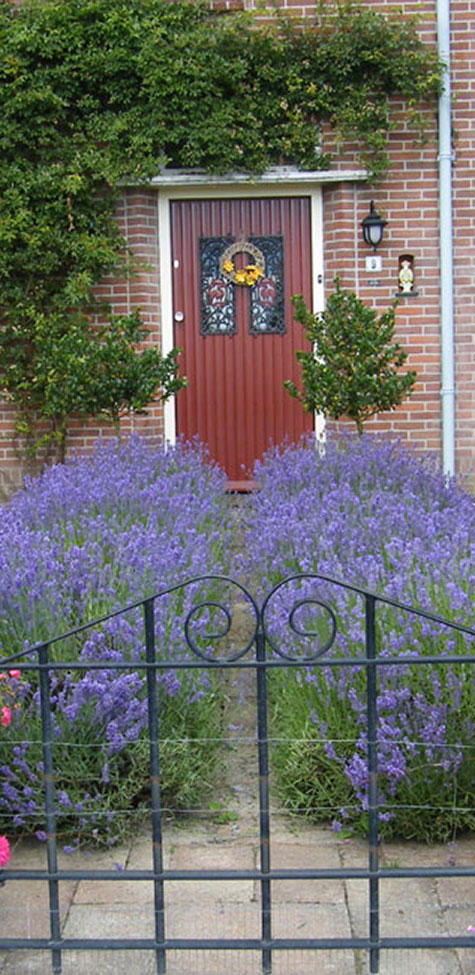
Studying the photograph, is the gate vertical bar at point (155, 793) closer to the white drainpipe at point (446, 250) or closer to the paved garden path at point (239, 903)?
the paved garden path at point (239, 903)

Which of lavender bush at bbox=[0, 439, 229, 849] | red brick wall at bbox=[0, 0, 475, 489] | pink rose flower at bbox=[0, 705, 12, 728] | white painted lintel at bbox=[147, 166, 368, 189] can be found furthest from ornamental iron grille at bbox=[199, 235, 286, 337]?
pink rose flower at bbox=[0, 705, 12, 728]

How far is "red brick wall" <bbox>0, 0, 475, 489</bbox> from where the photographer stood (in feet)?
29.5

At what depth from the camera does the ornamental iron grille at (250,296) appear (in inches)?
365

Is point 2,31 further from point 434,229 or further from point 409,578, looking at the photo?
point 409,578

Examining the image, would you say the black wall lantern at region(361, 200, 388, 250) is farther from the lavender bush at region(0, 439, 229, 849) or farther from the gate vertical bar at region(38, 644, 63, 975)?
the gate vertical bar at region(38, 644, 63, 975)

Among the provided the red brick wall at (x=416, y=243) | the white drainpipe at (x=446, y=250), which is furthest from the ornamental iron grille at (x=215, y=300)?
the white drainpipe at (x=446, y=250)

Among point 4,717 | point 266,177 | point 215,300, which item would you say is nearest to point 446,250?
point 266,177

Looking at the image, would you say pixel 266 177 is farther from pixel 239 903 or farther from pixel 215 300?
pixel 239 903

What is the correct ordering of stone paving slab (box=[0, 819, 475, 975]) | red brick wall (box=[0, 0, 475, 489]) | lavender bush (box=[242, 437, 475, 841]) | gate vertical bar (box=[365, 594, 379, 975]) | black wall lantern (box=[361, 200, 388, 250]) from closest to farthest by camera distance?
gate vertical bar (box=[365, 594, 379, 975]) < stone paving slab (box=[0, 819, 475, 975]) < lavender bush (box=[242, 437, 475, 841]) < black wall lantern (box=[361, 200, 388, 250]) < red brick wall (box=[0, 0, 475, 489])

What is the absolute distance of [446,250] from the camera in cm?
895

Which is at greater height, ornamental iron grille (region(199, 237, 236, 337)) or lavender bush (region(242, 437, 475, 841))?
ornamental iron grille (region(199, 237, 236, 337))

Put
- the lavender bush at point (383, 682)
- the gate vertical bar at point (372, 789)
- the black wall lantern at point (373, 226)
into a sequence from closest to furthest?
the gate vertical bar at point (372, 789) → the lavender bush at point (383, 682) → the black wall lantern at point (373, 226)

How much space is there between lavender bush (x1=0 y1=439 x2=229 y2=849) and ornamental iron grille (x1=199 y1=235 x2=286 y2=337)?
4720 millimetres

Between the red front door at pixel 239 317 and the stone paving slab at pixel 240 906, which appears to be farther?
the red front door at pixel 239 317
